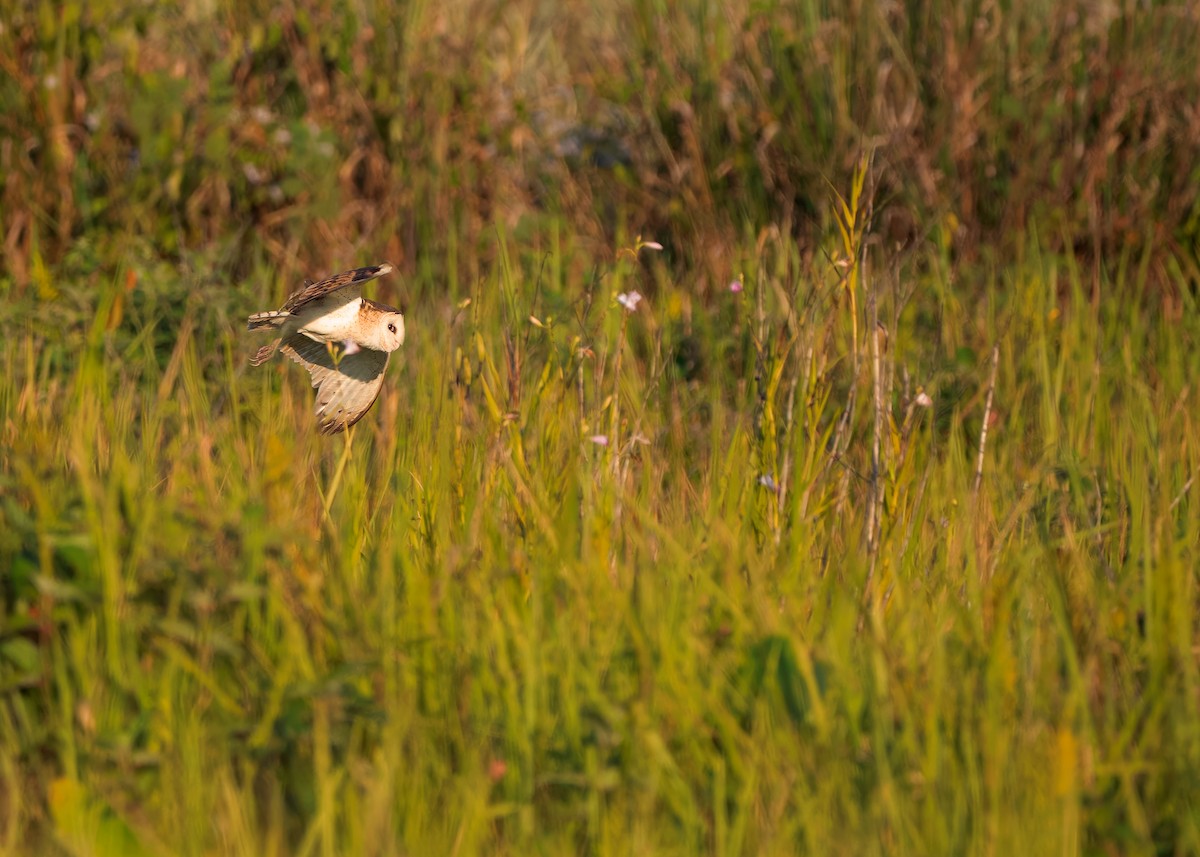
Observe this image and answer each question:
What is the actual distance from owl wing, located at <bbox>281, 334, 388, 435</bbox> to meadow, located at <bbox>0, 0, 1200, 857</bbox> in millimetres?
133

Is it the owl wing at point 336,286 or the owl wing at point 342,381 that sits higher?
the owl wing at point 336,286

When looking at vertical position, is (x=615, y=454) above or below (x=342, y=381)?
below

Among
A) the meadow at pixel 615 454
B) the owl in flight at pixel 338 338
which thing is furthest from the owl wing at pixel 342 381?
the meadow at pixel 615 454

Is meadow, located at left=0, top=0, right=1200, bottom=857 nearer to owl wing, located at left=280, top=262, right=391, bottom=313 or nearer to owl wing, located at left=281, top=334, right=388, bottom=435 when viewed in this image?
owl wing, located at left=281, top=334, right=388, bottom=435

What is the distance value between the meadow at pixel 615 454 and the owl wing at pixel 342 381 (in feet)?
0.44

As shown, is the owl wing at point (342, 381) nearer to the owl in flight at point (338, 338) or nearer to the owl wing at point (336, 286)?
the owl in flight at point (338, 338)

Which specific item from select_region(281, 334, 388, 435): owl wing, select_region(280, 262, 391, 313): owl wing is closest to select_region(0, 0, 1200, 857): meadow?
select_region(281, 334, 388, 435): owl wing

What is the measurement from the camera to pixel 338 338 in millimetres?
2590

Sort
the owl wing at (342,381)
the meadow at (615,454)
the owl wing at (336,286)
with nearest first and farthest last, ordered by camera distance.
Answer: the meadow at (615,454)
the owl wing at (336,286)
the owl wing at (342,381)

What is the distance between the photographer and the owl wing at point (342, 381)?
270 cm

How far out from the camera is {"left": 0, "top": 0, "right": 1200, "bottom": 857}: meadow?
1990 mm

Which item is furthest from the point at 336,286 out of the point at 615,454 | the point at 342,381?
the point at 615,454

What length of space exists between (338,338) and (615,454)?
522mm

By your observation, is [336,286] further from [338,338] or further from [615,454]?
[615,454]
